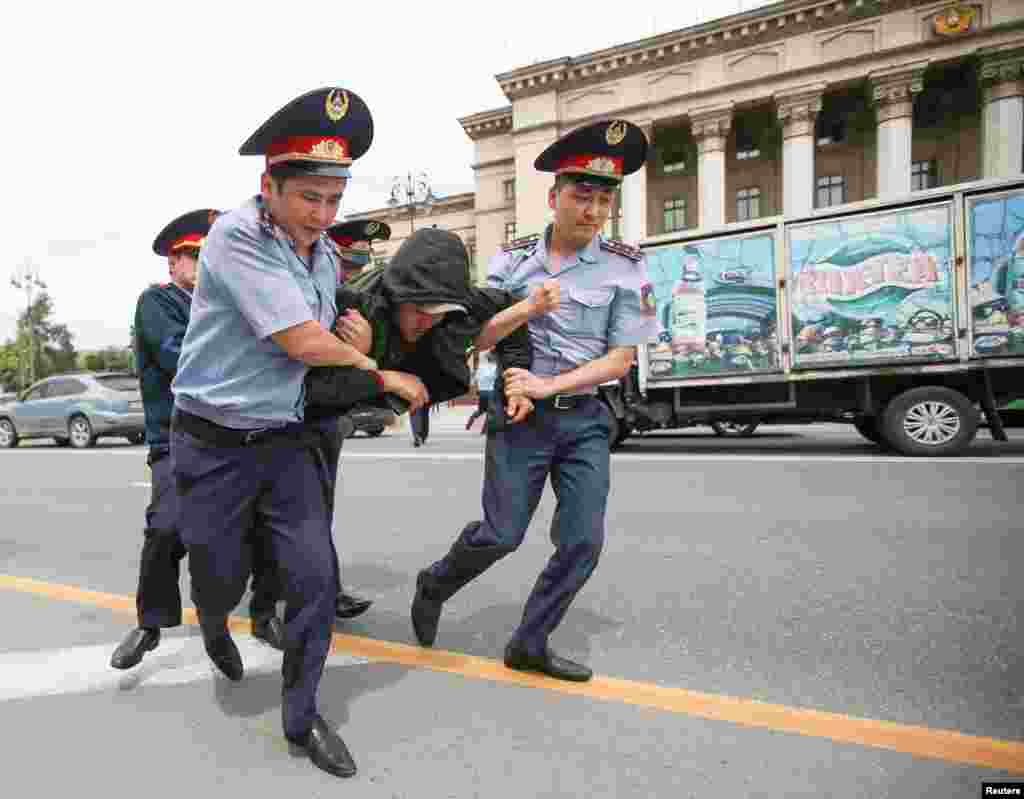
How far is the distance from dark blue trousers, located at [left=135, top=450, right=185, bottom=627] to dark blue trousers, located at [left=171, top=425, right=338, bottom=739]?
0.75 m

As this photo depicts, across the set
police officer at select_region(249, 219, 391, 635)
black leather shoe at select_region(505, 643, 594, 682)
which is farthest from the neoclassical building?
black leather shoe at select_region(505, 643, 594, 682)

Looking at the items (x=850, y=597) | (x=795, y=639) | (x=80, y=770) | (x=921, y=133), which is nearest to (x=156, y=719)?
(x=80, y=770)

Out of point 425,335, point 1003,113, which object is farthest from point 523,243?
point 1003,113

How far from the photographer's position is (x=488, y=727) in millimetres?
2072

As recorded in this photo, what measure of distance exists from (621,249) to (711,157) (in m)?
33.4

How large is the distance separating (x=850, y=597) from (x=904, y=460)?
5.04m

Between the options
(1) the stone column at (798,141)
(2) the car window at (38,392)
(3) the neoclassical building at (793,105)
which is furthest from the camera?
(1) the stone column at (798,141)

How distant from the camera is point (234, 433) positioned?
1.90 metres

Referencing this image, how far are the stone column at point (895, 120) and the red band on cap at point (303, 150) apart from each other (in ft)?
108

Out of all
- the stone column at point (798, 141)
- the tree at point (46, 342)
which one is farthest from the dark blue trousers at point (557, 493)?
the tree at point (46, 342)

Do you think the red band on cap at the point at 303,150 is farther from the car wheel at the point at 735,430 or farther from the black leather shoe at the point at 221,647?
the car wheel at the point at 735,430

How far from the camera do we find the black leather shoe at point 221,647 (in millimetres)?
2154

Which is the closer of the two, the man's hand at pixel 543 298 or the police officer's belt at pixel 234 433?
the police officer's belt at pixel 234 433

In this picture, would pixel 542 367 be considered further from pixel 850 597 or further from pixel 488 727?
pixel 850 597
